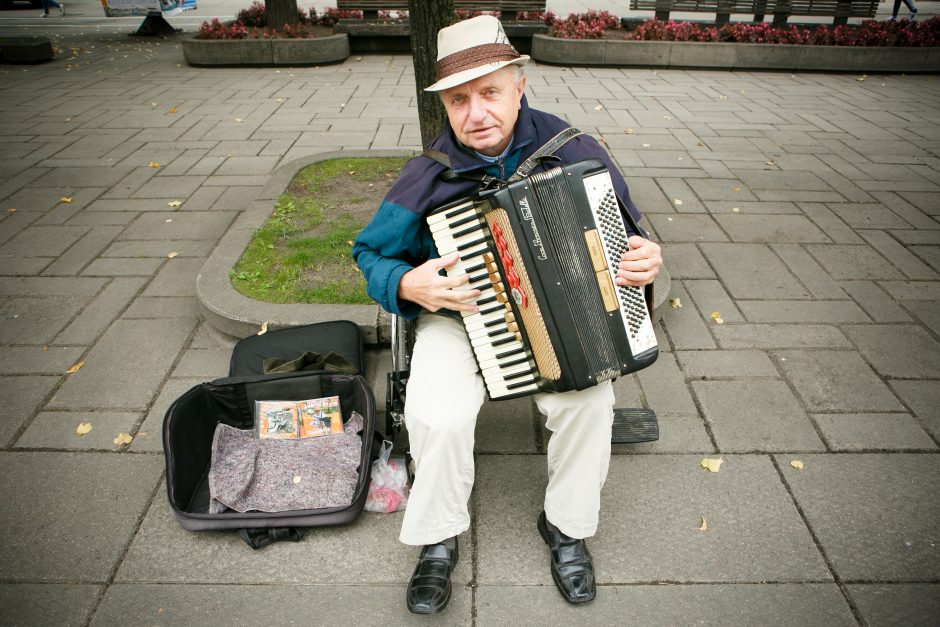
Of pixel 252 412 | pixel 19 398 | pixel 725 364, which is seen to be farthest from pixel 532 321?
pixel 19 398

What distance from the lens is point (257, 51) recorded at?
351 inches

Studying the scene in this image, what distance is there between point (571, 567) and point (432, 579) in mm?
466

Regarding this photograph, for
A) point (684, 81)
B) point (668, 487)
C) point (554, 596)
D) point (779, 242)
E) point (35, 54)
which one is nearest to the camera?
point (554, 596)

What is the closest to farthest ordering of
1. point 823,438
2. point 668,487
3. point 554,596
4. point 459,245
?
1. point 459,245
2. point 554,596
3. point 668,487
4. point 823,438

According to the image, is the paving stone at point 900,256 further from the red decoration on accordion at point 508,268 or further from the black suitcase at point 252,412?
the black suitcase at point 252,412

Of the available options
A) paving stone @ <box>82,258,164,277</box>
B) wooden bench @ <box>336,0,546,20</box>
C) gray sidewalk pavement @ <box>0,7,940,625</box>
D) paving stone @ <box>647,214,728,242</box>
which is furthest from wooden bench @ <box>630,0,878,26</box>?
paving stone @ <box>82,258,164,277</box>

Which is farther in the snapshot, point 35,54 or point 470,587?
point 35,54

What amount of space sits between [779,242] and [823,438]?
6.33 feet

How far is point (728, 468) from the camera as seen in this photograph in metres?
2.44

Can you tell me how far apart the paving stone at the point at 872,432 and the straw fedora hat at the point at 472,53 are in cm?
204

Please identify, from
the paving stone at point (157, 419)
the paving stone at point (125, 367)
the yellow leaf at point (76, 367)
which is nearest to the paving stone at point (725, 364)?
the paving stone at point (157, 419)

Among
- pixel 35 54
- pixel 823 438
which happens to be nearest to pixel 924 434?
pixel 823 438

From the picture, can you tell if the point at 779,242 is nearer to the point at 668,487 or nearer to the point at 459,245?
the point at 668,487

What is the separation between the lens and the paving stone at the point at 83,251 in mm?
3760
